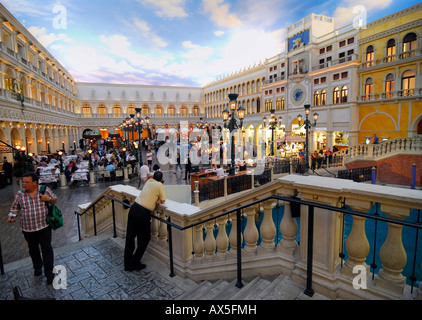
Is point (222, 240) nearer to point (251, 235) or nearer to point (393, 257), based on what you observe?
point (251, 235)

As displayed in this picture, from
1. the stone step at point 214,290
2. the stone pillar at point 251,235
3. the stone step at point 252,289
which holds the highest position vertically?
the stone pillar at point 251,235

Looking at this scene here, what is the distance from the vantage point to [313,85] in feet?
92.4

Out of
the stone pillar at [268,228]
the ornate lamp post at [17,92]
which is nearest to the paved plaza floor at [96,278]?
the stone pillar at [268,228]

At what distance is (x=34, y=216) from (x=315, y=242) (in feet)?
12.8

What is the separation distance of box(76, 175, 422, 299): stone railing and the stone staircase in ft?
0.39

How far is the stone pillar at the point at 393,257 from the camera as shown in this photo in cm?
208

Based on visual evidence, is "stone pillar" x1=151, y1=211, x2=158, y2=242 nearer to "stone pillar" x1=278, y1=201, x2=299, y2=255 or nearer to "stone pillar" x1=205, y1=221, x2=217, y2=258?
"stone pillar" x1=205, y1=221, x2=217, y2=258

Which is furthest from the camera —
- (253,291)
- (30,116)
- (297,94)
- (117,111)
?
(117,111)

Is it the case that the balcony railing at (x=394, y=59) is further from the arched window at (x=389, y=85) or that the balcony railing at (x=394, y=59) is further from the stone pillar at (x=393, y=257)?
the stone pillar at (x=393, y=257)

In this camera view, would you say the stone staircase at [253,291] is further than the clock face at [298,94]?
No

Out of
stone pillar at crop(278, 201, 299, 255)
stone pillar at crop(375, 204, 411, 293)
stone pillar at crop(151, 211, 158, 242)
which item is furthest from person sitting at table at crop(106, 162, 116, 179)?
stone pillar at crop(375, 204, 411, 293)

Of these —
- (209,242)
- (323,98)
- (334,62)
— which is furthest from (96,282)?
(334,62)

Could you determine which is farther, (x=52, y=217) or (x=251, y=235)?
(x=52, y=217)
